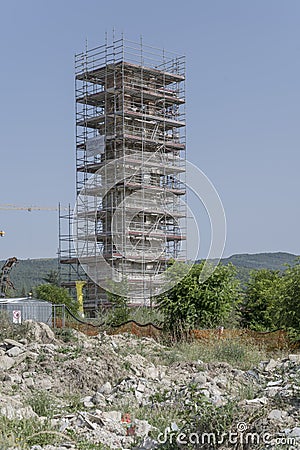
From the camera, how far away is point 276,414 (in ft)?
25.6

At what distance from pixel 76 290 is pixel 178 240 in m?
6.97

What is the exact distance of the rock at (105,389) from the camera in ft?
41.3

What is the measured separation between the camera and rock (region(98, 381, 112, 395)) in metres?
12.6

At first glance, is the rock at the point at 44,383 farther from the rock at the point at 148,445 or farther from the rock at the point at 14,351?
the rock at the point at 148,445

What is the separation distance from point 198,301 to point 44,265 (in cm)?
7682

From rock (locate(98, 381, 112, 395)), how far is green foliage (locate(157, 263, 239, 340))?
8082mm

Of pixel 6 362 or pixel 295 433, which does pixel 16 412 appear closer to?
pixel 295 433

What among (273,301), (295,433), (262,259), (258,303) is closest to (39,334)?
(273,301)

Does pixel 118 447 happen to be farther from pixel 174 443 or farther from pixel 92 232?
pixel 92 232

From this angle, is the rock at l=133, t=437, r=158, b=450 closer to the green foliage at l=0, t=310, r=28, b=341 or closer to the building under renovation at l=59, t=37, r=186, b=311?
the green foliage at l=0, t=310, r=28, b=341

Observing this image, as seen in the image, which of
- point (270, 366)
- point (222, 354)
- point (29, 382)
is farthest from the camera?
point (222, 354)

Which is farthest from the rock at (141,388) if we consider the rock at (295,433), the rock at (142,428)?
the rock at (295,433)

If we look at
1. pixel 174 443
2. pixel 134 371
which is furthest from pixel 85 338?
pixel 174 443

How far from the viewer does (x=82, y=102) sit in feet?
161
